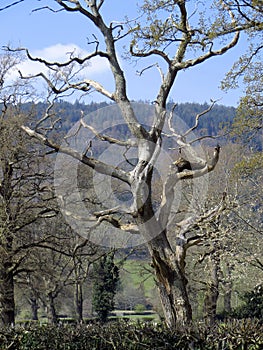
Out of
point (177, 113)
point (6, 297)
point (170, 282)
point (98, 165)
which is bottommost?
point (6, 297)

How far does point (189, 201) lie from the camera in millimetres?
19094

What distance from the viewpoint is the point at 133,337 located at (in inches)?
346

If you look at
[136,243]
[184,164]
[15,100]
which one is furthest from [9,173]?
[184,164]

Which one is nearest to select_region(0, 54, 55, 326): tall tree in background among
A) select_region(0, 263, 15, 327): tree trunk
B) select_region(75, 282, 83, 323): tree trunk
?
select_region(0, 263, 15, 327): tree trunk

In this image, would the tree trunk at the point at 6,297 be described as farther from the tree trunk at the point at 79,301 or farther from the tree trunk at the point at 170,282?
the tree trunk at the point at 79,301

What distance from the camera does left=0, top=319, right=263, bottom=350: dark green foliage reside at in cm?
823

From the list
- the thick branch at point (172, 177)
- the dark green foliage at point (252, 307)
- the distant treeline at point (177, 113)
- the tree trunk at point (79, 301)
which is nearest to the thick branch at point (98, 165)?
the thick branch at point (172, 177)

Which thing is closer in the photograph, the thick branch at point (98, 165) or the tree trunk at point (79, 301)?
the thick branch at point (98, 165)

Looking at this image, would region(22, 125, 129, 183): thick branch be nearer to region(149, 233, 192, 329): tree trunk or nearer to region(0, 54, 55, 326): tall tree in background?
region(149, 233, 192, 329): tree trunk

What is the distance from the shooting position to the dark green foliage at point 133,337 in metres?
8.23

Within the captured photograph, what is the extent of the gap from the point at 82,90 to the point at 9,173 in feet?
19.2

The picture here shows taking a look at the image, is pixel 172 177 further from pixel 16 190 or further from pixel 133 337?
pixel 16 190

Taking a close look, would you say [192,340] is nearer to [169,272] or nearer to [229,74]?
[169,272]

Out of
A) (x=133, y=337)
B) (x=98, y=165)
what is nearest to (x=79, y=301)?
(x=98, y=165)
